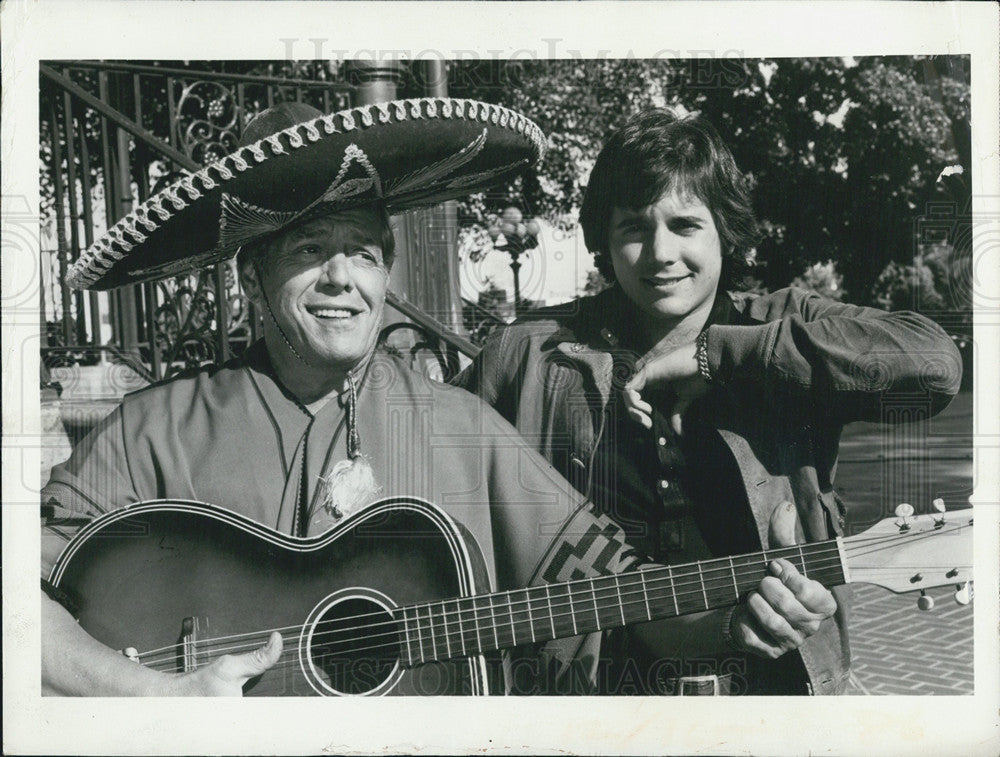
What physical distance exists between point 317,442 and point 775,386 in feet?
5.52

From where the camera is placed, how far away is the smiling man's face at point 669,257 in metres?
3.24

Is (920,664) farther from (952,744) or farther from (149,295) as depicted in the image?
(149,295)

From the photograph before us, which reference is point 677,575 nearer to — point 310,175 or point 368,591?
point 368,591

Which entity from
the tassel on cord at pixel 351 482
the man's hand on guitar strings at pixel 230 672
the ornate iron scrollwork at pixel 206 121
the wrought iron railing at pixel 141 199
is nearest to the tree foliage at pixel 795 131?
the wrought iron railing at pixel 141 199

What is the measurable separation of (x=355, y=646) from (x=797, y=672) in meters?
1.64

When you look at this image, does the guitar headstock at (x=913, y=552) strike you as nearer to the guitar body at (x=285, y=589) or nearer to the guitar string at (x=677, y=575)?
the guitar string at (x=677, y=575)

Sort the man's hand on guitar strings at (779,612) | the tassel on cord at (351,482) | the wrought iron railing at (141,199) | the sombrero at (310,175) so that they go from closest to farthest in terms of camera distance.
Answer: the sombrero at (310,175) < the man's hand on guitar strings at (779,612) < the tassel on cord at (351,482) < the wrought iron railing at (141,199)

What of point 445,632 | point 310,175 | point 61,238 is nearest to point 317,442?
point 445,632

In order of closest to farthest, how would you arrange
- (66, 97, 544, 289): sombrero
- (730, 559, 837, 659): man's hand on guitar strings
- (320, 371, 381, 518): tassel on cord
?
1. (66, 97, 544, 289): sombrero
2. (730, 559, 837, 659): man's hand on guitar strings
3. (320, 371, 381, 518): tassel on cord

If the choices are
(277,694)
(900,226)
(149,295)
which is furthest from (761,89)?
(277,694)

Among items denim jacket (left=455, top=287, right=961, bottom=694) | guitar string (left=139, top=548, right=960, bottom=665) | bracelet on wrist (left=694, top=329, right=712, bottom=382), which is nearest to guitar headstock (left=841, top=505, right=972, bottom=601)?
denim jacket (left=455, top=287, right=961, bottom=694)

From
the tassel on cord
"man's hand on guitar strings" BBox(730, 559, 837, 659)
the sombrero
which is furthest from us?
the tassel on cord

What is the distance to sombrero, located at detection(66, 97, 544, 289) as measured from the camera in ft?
9.71

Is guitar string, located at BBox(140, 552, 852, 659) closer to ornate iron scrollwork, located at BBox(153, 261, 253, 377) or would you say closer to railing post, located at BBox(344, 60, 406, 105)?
ornate iron scrollwork, located at BBox(153, 261, 253, 377)
